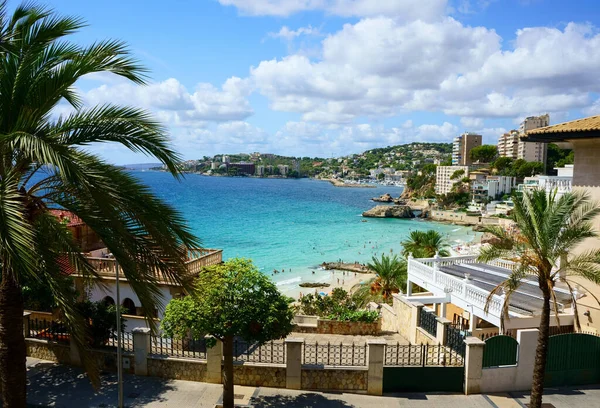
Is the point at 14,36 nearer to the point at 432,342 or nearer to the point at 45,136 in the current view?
the point at 45,136

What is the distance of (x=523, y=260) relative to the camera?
36.0 ft

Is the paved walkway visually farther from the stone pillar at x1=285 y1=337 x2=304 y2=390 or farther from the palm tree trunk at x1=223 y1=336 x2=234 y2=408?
the palm tree trunk at x1=223 y1=336 x2=234 y2=408

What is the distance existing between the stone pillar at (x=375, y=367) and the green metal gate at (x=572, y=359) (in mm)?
5205

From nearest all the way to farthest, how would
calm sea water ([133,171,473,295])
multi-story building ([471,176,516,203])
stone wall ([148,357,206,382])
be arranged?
stone wall ([148,357,206,382])
calm sea water ([133,171,473,295])
multi-story building ([471,176,516,203])

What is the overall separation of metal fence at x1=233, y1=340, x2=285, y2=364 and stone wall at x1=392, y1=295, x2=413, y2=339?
553 centimetres

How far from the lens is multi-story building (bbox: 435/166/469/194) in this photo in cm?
15450

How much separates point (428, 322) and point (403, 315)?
201cm

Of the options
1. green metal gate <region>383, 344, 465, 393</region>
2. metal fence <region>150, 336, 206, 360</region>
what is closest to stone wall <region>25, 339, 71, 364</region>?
metal fence <region>150, 336, 206, 360</region>

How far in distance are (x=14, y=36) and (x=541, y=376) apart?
1308cm

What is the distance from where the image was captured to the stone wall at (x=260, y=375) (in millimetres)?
12664

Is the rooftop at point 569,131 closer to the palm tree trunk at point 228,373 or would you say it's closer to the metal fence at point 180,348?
the palm tree trunk at point 228,373

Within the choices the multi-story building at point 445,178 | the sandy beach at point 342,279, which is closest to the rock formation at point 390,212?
the multi-story building at point 445,178

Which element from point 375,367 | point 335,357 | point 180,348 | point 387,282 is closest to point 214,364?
point 180,348

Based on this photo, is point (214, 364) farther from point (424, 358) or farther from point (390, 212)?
point (390, 212)
